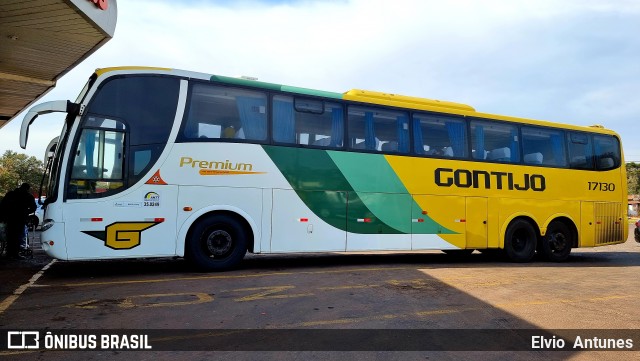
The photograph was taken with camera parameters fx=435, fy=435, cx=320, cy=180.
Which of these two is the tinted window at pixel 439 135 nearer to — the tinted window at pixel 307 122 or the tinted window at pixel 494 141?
the tinted window at pixel 494 141

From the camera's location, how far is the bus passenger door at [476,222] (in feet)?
34.6

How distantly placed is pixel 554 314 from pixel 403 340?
2.50 metres

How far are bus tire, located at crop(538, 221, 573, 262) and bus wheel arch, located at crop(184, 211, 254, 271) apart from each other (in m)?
7.88

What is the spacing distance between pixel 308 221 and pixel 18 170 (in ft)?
169

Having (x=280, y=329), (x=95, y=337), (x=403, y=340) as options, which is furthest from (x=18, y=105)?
(x=403, y=340)

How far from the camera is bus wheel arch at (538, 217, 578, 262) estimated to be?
11.4m

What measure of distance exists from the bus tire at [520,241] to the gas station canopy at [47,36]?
10334mm

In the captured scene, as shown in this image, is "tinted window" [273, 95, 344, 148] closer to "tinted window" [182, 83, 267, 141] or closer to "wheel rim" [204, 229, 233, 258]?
"tinted window" [182, 83, 267, 141]

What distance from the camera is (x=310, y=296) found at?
20.3 ft

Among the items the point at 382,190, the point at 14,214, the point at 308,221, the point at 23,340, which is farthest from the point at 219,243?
the point at 14,214

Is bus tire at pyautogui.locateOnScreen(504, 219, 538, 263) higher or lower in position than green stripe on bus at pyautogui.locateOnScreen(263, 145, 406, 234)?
lower

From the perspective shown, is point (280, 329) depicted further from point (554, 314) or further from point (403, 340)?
point (554, 314)

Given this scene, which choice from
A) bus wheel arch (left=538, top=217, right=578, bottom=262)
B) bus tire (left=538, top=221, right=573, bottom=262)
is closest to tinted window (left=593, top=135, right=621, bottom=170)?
bus wheel arch (left=538, top=217, right=578, bottom=262)

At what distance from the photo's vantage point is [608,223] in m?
12.3
